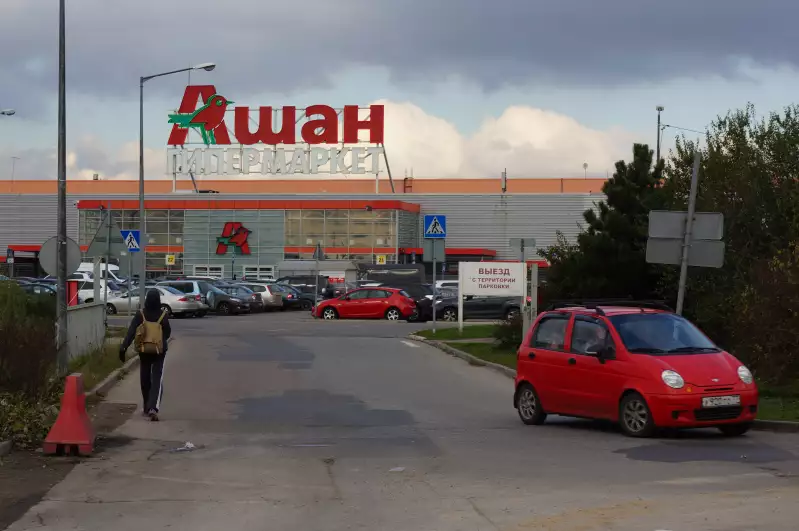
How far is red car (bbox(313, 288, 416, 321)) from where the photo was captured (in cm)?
4841

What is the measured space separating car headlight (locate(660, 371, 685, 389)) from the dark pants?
22.2 feet

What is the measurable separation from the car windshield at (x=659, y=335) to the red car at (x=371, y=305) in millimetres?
33645

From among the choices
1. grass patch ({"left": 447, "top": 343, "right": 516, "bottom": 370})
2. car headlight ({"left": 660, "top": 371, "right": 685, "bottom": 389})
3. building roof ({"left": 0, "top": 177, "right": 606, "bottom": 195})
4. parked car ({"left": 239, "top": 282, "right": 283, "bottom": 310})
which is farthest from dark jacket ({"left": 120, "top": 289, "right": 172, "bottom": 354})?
building roof ({"left": 0, "top": 177, "right": 606, "bottom": 195})

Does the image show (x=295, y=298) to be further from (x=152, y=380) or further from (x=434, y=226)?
(x=152, y=380)

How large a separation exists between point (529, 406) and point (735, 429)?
9.46 ft

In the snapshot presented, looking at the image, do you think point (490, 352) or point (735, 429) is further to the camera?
point (490, 352)

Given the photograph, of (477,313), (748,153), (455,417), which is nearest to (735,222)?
(748,153)

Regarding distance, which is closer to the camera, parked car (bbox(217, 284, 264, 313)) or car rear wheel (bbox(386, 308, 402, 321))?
car rear wheel (bbox(386, 308, 402, 321))

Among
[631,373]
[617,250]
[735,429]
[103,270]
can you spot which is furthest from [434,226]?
[103,270]

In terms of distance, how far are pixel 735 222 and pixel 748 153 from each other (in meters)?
2.13

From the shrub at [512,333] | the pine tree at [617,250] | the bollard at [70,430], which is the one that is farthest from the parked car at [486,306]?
the bollard at [70,430]

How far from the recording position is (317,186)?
332 feet

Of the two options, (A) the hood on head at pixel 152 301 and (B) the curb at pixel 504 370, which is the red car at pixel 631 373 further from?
(A) the hood on head at pixel 152 301

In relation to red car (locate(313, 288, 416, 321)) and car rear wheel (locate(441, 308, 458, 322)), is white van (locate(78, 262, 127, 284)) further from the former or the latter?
car rear wheel (locate(441, 308, 458, 322))
